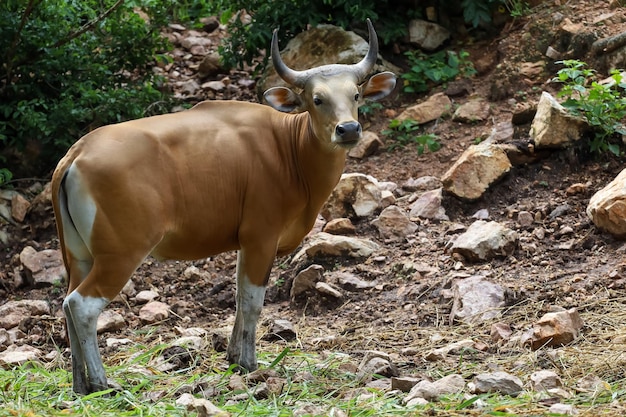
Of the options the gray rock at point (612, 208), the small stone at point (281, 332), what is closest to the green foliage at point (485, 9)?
the gray rock at point (612, 208)

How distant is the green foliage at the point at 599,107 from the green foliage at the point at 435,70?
244 centimetres

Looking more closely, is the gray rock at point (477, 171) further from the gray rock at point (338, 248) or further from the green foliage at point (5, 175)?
the green foliage at point (5, 175)

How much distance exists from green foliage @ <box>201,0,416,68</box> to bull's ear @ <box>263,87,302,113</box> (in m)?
4.97

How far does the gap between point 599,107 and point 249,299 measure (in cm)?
445

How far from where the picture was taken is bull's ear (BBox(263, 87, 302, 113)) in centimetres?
714

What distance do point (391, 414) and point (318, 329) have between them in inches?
111

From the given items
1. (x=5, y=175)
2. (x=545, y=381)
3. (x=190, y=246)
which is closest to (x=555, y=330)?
(x=545, y=381)

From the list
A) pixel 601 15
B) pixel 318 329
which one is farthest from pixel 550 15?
pixel 318 329

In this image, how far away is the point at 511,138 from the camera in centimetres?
1028

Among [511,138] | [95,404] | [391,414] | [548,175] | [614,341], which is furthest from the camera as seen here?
[511,138]

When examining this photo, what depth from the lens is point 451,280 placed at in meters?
8.49

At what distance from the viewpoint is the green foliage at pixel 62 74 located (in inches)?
438

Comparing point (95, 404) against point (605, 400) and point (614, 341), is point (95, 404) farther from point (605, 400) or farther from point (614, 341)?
point (614, 341)

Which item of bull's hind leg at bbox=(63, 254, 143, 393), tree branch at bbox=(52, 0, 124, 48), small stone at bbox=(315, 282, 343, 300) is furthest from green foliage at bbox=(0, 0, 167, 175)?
bull's hind leg at bbox=(63, 254, 143, 393)
